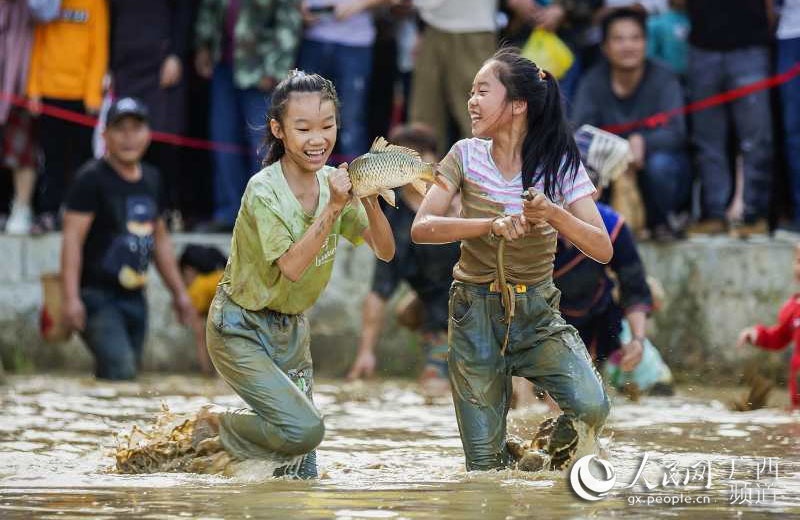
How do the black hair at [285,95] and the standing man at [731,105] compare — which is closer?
the black hair at [285,95]

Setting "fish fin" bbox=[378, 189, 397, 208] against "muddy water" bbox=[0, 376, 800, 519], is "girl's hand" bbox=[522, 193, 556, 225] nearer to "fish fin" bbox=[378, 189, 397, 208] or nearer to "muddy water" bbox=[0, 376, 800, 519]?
"fish fin" bbox=[378, 189, 397, 208]

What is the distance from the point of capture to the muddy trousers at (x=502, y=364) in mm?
6027

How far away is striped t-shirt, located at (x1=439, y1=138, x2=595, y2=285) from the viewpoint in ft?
19.6

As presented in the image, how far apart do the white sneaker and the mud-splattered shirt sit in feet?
16.3

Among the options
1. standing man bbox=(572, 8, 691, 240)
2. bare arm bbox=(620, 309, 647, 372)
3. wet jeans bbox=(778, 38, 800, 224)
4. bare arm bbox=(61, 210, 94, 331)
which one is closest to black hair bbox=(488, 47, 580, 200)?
bare arm bbox=(620, 309, 647, 372)

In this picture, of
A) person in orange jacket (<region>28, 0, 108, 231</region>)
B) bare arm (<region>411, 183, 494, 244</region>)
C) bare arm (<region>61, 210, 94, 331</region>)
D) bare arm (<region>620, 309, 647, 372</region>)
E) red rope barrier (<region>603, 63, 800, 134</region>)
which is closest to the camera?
bare arm (<region>411, 183, 494, 244</region>)

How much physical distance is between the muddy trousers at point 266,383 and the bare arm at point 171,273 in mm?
3710

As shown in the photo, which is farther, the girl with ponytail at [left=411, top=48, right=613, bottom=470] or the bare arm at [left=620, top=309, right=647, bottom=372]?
the bare arm at [left=620, top=309, right=647, bottom=372]

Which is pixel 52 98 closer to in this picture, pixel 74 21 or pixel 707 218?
pixel 74 21

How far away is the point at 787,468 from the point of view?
6.07 m

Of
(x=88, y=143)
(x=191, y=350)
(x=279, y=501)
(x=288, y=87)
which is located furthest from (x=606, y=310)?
(x=88, y=143)

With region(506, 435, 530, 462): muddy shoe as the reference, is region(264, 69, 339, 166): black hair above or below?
above

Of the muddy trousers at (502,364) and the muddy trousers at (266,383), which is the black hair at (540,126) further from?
the muddy trousers at (266,383)

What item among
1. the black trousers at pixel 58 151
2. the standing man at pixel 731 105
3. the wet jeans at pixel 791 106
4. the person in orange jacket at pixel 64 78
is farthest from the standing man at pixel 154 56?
the wet jeans at pixel 791 106
